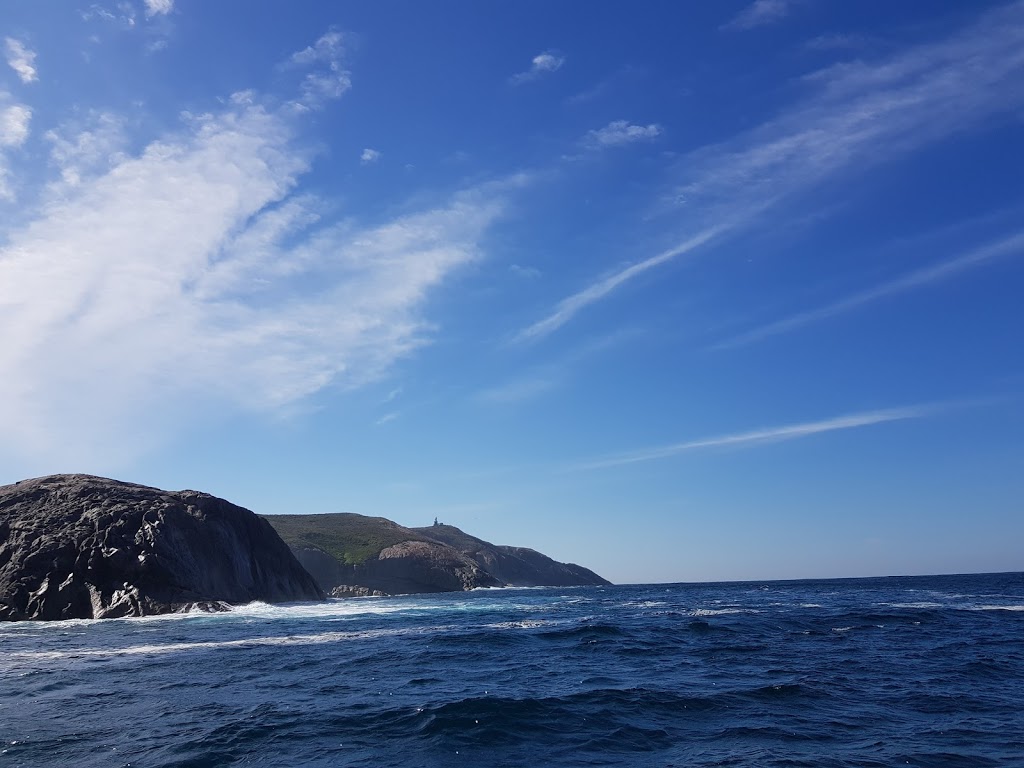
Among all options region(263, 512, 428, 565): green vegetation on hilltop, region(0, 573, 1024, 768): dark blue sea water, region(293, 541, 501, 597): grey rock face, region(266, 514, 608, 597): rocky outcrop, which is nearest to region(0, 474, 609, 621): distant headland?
region(0, 573, 1024, 768): dark blue sea water

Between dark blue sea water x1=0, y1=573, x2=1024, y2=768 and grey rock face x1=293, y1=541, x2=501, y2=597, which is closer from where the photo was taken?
dark blue sea water x1=0, y1=573, x2=1024, y2=768

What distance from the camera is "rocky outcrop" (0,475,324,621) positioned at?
61.9m

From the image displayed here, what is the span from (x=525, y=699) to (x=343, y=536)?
527 ft

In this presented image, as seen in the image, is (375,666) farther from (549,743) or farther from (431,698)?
(549,743)

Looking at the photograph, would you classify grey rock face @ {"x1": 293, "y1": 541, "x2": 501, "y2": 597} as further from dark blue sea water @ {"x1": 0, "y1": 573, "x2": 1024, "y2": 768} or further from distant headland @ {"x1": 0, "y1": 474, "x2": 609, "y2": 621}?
dark blue sea water @ {"x1": 0, "y1": 573, "x2": 1024, "y2": 768}

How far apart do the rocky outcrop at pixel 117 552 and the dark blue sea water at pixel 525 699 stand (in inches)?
1065

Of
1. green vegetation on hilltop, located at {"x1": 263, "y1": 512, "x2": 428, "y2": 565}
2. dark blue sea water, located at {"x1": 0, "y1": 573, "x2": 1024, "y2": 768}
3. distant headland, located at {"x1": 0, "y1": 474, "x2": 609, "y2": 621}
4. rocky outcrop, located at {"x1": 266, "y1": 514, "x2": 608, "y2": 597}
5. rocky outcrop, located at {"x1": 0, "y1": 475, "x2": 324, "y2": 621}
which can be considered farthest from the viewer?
green vegetation on hilltop, located at {"x1": 263, "y1": 512, "x2": 428, "y2": 565}

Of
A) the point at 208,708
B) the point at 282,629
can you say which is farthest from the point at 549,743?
the point at 282,629

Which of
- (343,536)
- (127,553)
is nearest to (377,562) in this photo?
(343,536)

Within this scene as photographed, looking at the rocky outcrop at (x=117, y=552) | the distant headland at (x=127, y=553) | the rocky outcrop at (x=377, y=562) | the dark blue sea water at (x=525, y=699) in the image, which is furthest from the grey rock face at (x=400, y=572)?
the dark blue sea water at (x=525, y=699)

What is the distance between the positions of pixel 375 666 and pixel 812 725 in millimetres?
16900

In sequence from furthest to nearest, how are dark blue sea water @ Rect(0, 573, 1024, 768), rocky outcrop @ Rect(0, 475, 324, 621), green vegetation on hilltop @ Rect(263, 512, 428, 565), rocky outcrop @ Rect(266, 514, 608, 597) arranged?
green vegetation on hilltop @ Rect(263, 512, 428, 565) → rocky outcrop @ Rect(266, 514, 608, 597) → rocky outcrop @ Rect(0, 475, 324, 621) → dark blue sea water @ Rect(0, 573, 1024, 768)

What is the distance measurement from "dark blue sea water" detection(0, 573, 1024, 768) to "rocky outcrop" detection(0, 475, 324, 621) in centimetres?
2706

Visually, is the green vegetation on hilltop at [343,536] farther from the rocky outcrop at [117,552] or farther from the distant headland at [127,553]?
the rocky outcrop at [117,552]
